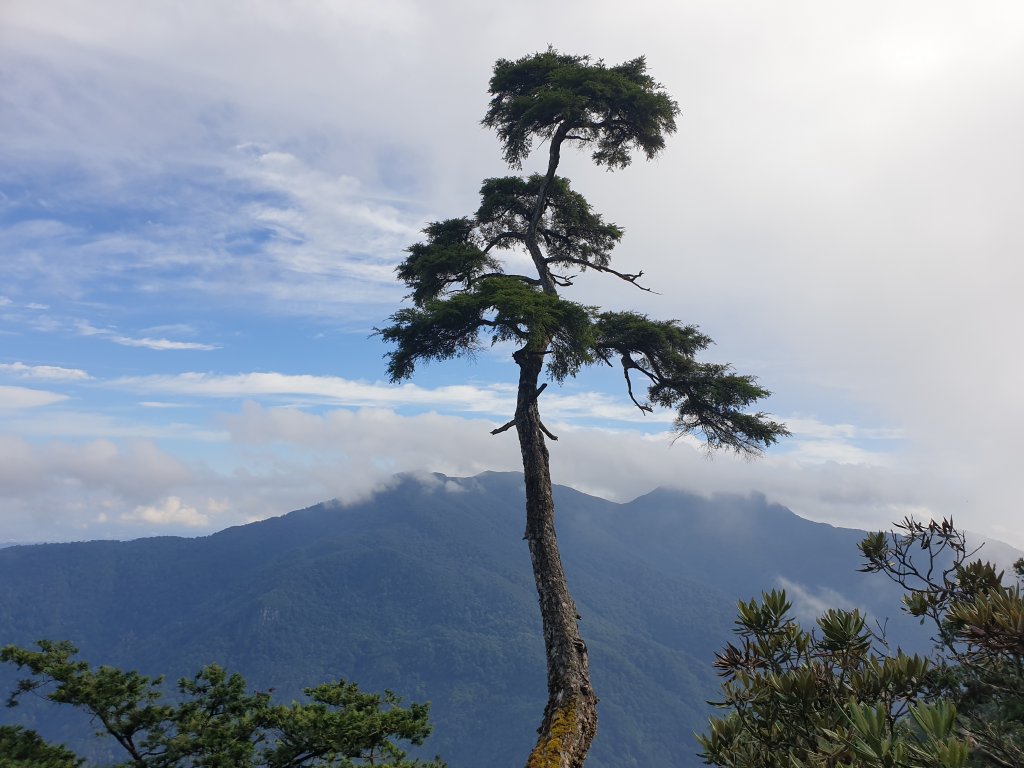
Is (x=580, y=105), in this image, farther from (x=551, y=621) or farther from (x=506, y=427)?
(x=551, y=621)

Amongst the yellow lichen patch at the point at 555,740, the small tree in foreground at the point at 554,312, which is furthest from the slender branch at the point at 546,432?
the yellow lichen patch at the point at 555,740

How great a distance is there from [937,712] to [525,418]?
7945mm

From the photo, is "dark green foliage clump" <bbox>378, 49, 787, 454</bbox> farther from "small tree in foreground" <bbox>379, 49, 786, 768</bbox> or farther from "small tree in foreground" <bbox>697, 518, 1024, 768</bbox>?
"small tree in foreground" <bbox>697, 518, 1024, 768</bbox>

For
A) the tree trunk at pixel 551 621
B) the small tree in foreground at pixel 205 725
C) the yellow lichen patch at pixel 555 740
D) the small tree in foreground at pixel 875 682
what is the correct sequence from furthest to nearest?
the small tree in foreground at pixel 205 725, the tree trunk at pixel 551 621, the yellow lichen patch at pixel 555 740, the small tree in foreground at pixel 875 682

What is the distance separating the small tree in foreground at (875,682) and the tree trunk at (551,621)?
2939 mm

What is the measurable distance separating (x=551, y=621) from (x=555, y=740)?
5.68 feet

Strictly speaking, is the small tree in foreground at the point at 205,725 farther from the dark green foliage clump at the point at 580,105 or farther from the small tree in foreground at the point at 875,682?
the dark green foliage clump at the point at 580,105

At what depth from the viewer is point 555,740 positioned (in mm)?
7801

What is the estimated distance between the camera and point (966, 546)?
5.89 meters

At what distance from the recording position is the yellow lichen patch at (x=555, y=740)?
24.7ft

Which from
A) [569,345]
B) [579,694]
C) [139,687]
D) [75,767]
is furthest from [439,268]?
[75,767]

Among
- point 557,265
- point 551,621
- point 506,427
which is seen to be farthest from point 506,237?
point 551,621

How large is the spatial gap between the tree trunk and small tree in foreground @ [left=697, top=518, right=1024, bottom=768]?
116 inches

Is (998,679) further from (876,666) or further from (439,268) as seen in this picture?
(439,268)
